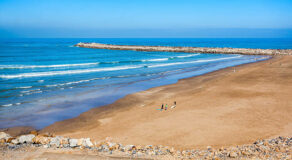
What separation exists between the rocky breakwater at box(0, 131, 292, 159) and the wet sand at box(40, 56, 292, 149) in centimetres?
86

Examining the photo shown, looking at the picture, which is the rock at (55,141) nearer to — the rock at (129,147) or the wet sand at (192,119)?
the wet sand at (192,119)

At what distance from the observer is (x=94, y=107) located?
51.5 feet

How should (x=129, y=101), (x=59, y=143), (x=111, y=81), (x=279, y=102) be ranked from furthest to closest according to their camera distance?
(x=111, y=81), (x=129, y=101), (x=279, y=102), (x=59, y=143)

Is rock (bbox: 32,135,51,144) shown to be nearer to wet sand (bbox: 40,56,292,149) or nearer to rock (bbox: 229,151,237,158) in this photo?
wet sand (bbox: 40,56,292,149)

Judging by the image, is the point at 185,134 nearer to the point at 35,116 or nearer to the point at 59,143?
the point at 59,143

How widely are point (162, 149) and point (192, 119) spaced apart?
4.15 metres

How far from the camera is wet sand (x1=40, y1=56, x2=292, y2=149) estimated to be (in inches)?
416

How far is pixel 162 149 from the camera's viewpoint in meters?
9.09

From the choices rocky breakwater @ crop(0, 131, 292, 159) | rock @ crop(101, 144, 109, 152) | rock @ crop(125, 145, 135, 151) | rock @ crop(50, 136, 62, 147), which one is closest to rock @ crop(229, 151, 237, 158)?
rocky breakwater @ crop(0, 131, 292, 159)

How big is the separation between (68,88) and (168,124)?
1239 centimetres

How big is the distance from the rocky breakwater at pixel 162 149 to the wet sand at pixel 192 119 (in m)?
0.86

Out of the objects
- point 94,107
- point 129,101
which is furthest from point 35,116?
point 129,101

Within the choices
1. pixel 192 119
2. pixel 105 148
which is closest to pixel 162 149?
pixel 105 148

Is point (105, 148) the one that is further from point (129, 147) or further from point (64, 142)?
point (64, 142)
